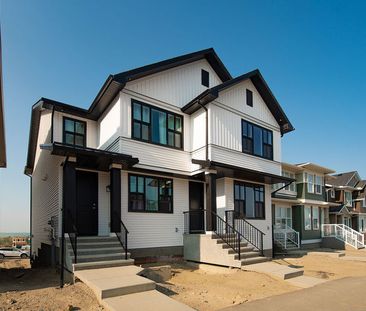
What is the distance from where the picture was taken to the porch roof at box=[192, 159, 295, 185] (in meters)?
13.7

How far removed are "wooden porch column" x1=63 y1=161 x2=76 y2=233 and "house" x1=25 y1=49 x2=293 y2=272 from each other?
3 centimetres

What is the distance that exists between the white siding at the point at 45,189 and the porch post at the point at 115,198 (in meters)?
2.17

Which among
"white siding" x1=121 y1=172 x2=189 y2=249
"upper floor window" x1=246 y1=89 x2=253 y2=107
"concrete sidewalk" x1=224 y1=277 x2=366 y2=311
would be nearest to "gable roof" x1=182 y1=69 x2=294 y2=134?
"upper floor window" x1=246 y1=89 x2=253 y2=107

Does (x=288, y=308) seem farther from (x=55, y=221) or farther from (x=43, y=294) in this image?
(x=55, y=221)

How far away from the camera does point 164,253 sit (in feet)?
44.4

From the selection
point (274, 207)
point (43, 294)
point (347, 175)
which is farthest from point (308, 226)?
point (43, 294)

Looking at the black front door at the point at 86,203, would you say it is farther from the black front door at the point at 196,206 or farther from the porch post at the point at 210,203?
the porch post at the point at 210,203

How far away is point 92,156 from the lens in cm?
1121

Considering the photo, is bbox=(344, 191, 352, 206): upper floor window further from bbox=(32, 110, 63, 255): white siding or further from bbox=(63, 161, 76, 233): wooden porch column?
bbox=(63, 161, 76, 233): wooden porch column

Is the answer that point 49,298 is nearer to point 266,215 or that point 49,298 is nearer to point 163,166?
point 163,166

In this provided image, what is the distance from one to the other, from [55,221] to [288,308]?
943 centimetres

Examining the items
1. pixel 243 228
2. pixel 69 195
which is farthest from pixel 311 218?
pixel 69 195

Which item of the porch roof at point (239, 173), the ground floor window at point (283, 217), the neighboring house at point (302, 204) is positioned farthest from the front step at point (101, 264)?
the ground floor window at point (283, 217)

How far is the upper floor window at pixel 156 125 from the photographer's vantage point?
1338cm
